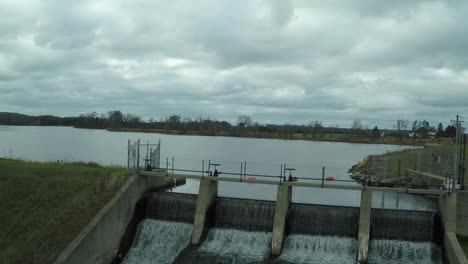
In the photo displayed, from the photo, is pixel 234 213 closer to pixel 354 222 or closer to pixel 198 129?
pixel 354 222

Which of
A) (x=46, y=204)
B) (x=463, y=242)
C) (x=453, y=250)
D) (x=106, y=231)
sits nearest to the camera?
(x=453, y=250)

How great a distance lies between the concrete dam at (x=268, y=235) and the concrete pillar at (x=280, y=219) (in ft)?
1.32

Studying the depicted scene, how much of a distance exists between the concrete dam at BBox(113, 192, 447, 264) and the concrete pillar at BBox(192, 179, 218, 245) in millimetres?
345

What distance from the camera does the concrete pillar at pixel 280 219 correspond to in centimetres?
1927

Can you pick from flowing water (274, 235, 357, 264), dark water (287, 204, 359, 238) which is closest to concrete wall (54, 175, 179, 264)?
flowing water (274, 235, 357, 264)

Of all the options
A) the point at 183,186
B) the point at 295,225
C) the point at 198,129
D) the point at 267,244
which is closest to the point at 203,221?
the point at 267,244

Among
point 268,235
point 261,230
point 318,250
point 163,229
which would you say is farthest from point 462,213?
point 163,229

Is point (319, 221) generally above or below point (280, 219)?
below

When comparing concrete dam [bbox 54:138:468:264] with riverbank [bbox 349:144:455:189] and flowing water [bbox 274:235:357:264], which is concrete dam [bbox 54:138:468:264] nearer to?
flowing water [bbox 274:235:357:264]

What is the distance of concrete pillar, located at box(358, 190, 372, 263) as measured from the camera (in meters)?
18.3

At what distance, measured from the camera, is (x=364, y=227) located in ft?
61.3

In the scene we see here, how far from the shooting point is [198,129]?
15675 centimetres

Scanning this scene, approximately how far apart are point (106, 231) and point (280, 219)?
27.0 ft

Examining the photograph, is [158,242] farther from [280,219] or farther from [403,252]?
[403,252]
